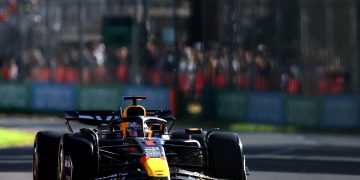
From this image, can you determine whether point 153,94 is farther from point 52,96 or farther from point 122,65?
point 52,96

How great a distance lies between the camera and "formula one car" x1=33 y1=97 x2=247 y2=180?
38.8 feet

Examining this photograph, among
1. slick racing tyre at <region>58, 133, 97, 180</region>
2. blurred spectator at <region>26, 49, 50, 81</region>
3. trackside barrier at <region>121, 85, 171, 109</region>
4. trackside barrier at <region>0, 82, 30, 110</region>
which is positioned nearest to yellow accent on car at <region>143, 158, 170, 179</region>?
slick racing tyre at <region>58, 133, 97, 180</region>

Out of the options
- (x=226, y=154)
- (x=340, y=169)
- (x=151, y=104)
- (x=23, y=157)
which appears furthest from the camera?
(x=151, y=104)

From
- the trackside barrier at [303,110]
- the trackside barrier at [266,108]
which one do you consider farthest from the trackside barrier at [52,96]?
the trackside barrier at [303,110]

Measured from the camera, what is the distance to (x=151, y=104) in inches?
1251

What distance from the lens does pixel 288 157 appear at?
20984mm

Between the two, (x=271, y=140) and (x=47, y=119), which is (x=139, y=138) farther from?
(x=47, y=119)

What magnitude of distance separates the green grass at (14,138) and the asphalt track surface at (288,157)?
875 millimetres

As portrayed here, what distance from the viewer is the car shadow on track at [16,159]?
17.8 m

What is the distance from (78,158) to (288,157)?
31.3 ft

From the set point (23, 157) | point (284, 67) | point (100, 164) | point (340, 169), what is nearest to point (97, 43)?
point (284, 67)

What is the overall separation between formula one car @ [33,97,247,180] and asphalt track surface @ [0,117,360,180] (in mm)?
2691

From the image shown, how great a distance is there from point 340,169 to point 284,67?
1182 cm

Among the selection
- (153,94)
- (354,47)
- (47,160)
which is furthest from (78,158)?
(153,94)
